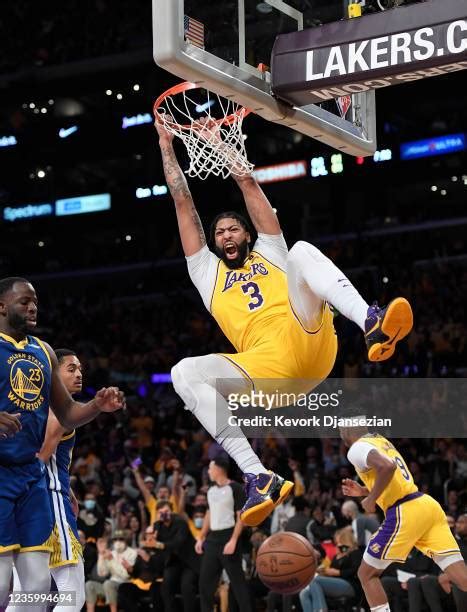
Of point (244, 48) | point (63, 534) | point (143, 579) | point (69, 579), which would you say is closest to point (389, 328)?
point (244, 48)

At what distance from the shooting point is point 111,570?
40.0 feet

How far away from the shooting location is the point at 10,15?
27.7 meters

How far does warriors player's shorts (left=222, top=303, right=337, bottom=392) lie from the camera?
20.5 feet

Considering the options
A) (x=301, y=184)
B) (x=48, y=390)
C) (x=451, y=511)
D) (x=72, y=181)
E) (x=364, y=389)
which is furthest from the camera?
(x=72, y=181)

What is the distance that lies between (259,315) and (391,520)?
2.80m

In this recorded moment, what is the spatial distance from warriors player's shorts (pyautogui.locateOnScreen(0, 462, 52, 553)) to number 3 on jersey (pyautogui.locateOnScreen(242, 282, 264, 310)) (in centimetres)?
183

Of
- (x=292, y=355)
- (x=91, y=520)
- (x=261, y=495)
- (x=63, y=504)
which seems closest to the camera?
Result: (x=261, y=495)

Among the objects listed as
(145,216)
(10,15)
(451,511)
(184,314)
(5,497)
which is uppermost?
(10,15)

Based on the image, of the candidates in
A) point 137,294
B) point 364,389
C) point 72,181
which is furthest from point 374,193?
point 364,389

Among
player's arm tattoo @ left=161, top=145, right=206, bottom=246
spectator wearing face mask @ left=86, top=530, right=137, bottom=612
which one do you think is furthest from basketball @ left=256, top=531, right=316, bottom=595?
spectator wearing face mask @ left=86, top=530, right=137, bottom=612

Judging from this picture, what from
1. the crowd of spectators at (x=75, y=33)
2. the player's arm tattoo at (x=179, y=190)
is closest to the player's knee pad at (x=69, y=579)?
the player's arm tattoo at (x=179, y=190)

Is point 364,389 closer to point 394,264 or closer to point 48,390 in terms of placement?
point 394,264

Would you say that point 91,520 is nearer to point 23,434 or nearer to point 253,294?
point 253,294

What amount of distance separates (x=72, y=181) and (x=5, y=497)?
22.1m
